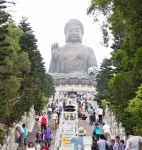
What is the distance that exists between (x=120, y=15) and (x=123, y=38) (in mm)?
1201

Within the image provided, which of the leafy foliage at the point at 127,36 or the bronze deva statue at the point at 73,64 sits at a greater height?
the bronze deva statue at the point at 73,64

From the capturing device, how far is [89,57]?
6662 cm

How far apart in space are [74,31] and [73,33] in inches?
11.4

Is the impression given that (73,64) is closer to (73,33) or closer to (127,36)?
(73,33)

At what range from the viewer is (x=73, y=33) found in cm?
6900

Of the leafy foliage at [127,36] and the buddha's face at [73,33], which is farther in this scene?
the buddha's face at [73,33]

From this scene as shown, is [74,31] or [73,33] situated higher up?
[74,31]

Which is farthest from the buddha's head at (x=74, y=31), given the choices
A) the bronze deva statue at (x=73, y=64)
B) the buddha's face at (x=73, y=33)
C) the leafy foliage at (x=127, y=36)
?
the leafy foliage at (x=127, y=36)

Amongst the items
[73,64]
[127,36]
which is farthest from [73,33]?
[127,36]

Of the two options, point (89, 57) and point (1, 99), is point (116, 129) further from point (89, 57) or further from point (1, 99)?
point (89, 57)

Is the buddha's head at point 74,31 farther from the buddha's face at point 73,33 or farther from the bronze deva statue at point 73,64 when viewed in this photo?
the bronze deva statue at point 73,64

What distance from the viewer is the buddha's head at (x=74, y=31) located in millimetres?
68938

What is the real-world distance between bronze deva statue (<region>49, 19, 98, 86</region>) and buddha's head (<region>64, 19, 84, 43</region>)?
900 mm

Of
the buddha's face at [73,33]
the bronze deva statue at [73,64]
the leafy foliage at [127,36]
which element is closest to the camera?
the leafy foliage at [127,36]
